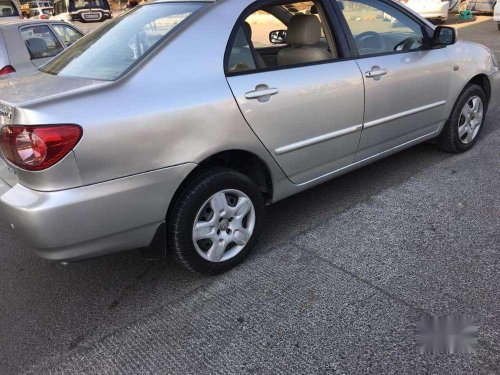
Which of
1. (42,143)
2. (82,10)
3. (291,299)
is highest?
(42,143)

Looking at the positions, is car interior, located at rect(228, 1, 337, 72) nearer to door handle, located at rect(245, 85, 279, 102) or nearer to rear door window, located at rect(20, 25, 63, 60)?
door handle, located at rect(245, 85, 279, 102)

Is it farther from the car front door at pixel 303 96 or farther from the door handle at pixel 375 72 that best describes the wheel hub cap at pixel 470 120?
the car front door at pixel 303 96

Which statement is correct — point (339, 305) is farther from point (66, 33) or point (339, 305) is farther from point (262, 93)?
point (66, 33)

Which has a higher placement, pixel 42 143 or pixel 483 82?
pixel 42 143

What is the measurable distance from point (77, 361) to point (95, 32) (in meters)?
2.24

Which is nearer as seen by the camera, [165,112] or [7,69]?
[165,112]

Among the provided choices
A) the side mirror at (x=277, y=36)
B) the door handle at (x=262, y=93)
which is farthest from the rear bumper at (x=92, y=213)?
the side mirror at (x=277, y=36)

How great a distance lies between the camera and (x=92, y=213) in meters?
2.26

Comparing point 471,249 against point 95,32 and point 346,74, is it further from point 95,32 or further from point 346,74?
point 95,32

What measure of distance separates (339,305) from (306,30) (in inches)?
82.5

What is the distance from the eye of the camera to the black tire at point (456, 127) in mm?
4312

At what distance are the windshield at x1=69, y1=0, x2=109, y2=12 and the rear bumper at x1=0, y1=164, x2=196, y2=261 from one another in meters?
15.9

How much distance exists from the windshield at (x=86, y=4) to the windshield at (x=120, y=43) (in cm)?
1479

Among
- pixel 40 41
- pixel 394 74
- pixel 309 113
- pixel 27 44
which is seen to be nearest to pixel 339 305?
pixel 309 113
